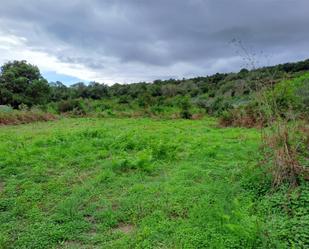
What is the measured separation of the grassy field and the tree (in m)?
19.6

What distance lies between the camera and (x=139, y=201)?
417 cm

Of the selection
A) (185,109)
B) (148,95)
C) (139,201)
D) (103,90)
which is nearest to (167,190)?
(139,201)

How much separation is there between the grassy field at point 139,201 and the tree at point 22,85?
19642 millimetres

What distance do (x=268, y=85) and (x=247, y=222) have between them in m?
2.37

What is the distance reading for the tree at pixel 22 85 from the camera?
82.2 feet

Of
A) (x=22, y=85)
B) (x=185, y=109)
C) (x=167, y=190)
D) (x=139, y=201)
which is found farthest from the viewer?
(x=22, y=85)

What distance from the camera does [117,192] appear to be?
15.1 ft

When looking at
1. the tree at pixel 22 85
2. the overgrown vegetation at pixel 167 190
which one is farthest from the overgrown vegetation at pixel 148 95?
the overgrown vegetation at pixel 167 190

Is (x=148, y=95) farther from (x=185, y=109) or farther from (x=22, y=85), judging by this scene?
(x=22, y=85)

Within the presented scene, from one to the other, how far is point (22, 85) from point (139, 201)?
80.0 ft

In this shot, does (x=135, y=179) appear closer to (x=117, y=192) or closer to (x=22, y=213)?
(x=117, y=192)

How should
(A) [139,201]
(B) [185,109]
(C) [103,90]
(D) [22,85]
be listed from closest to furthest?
(A) [139,201]
(B) [185,109]
(D) [22,85]
(C) [103,90]

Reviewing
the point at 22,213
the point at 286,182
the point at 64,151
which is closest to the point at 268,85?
the point at 286,182

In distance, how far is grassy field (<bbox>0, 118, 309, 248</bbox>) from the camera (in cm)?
313
